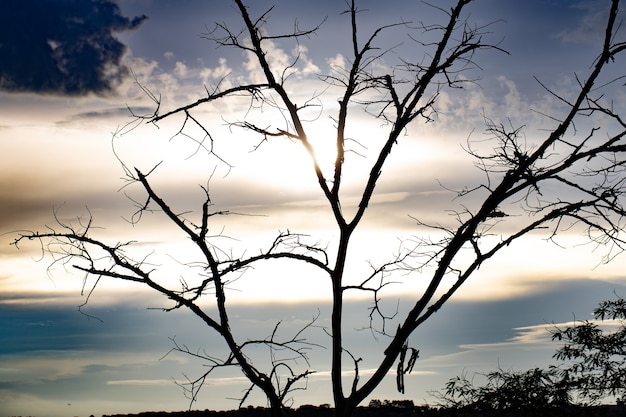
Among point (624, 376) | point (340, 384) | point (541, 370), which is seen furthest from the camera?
point (624, 376)

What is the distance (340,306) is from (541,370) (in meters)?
5.54

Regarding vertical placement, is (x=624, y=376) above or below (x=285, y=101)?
below

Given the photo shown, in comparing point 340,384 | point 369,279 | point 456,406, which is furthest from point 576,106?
point 456,406

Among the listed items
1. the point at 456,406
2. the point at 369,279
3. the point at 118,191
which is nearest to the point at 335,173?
the point at 369,279

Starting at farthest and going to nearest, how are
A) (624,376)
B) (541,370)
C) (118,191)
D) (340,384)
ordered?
1. (624,376)
2. (541,370)
3. (340,384)
4. (118,191)

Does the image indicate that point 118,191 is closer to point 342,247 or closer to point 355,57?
point 342,247

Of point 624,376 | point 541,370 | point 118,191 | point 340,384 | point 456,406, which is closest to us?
point 118,191

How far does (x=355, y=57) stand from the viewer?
720cm

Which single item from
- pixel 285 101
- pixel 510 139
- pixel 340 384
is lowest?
pixel 340 384

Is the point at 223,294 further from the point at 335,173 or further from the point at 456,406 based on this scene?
the point at 456,406

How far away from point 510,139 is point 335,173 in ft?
6.60

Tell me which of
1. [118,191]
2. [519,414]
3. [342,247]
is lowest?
[519,414]

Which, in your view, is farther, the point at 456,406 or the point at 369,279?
the point at 456,406

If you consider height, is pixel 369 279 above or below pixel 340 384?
above
